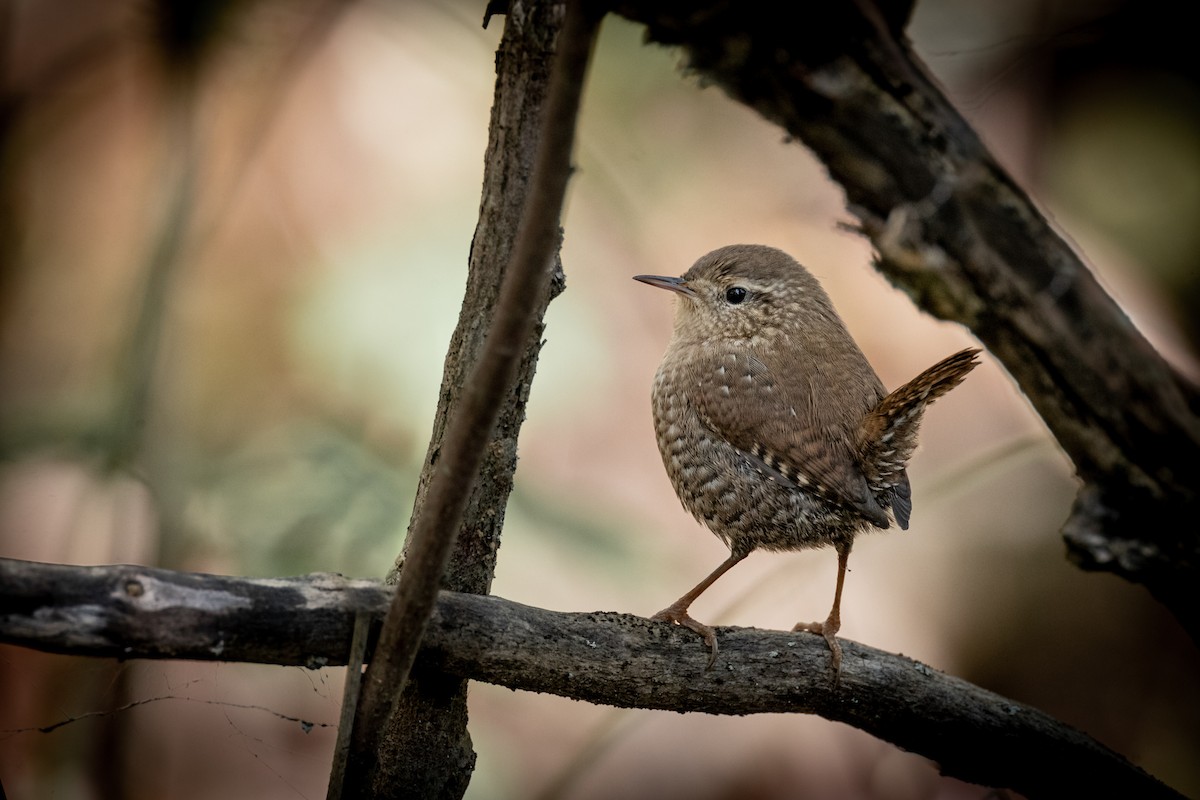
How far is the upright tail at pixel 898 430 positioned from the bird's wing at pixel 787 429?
0.04 m

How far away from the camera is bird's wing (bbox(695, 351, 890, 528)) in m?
2.05

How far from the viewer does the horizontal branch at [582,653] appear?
1.32 m

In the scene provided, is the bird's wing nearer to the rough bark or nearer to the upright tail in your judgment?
the upright tail

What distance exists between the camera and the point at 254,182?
10.5 ft

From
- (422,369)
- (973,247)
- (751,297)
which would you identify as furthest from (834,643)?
(422,369)

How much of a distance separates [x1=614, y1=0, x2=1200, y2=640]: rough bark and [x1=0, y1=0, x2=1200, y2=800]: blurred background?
1.58 m

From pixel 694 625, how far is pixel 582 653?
0.94 feet

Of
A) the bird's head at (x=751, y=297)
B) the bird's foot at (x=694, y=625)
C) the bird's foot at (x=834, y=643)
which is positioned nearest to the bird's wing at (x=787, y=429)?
the bird's head at (x=751, y=297)

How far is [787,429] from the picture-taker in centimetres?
210

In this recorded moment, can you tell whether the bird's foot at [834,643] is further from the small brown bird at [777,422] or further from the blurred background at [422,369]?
the blurred background at [422,369]

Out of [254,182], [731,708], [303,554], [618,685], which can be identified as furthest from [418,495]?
[254,182]

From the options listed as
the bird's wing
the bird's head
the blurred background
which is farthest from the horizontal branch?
the blurred background

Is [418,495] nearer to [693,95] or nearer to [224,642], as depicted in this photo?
[224,642]

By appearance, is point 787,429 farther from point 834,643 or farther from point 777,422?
point 834,643
